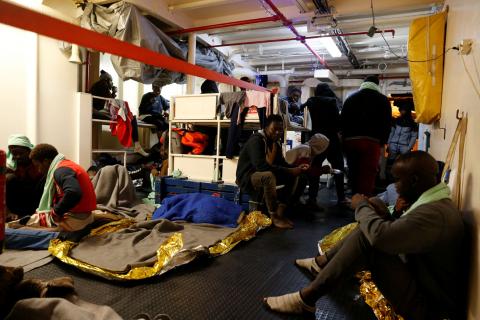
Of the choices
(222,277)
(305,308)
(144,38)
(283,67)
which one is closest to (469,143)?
(305,308)

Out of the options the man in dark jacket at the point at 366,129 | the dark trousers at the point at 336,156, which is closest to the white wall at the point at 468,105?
the man in dark jacket at the point at 366,129

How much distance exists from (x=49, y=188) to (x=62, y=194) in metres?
0.22

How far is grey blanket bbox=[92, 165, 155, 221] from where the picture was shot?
3.29 metres

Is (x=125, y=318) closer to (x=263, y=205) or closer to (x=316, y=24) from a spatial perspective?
(x=263, y=205)

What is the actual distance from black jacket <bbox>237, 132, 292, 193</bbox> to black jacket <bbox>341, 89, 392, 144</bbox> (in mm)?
1013

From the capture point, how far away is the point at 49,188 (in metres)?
2.53

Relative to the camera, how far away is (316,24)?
434 centimetres

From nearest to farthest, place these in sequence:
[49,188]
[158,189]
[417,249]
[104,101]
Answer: [417,249] → [49,188] → [158,189] → [104,101]

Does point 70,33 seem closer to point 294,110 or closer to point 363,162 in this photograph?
point 363,162

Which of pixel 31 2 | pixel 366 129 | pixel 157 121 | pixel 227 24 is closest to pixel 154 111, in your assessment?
pixel 157 121

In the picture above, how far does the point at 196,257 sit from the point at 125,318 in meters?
0.69

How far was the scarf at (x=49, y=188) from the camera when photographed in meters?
2.46

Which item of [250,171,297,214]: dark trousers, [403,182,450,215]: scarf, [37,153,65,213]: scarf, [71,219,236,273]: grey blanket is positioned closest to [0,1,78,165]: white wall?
[37,153,65,213]: scarf

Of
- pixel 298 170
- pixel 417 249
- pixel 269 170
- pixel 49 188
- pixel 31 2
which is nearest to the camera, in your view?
pixel 417 249
